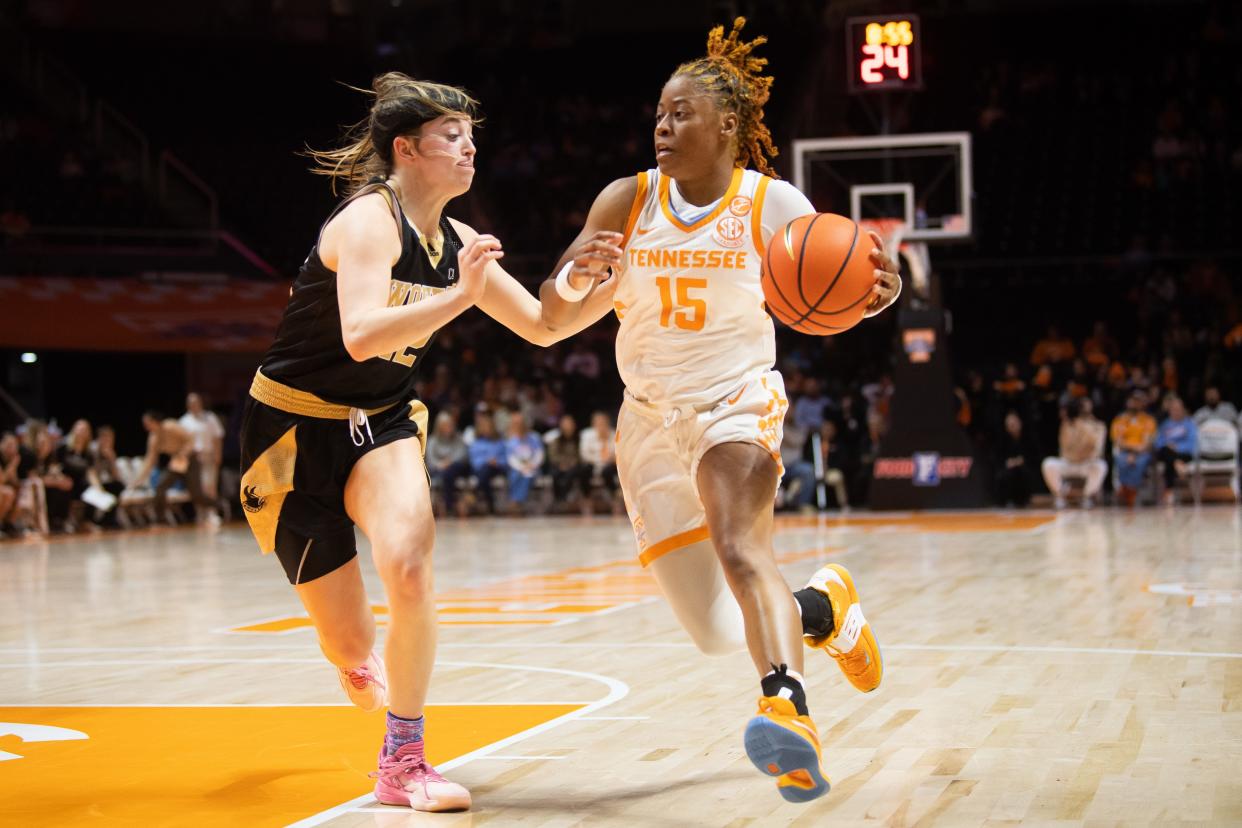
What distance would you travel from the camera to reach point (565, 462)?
18.5m

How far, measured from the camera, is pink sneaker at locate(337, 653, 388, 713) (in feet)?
14.2

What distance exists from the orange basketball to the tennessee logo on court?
0.09m

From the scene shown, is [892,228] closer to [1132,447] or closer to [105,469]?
[1132,447]

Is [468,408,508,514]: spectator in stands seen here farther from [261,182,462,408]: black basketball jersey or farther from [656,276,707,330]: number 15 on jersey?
[656,276,707,330]: number 15 on jersey

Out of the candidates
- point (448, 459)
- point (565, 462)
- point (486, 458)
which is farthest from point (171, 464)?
point (565, 462)

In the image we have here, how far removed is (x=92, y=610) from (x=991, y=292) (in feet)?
51.5

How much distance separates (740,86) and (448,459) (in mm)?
14795

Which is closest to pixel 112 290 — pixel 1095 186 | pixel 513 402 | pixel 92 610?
pixel 513 402

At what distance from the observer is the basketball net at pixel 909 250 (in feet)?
53.6

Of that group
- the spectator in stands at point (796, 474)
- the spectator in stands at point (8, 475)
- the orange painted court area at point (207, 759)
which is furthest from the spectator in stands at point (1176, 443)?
the orange painted court area at point (207, 759)

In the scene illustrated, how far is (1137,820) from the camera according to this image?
340 cm

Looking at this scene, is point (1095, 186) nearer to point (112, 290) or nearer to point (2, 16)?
point (112, 290)

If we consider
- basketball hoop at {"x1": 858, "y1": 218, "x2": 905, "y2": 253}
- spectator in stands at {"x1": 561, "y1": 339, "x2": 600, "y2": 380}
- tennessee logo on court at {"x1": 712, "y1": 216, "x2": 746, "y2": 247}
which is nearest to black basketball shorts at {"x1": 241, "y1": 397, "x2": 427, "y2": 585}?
tennessee logo on court at {"x1": 712, "y1": 216, "x2": 746, "y2": 247}

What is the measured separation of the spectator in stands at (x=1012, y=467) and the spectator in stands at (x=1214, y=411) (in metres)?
1.96
